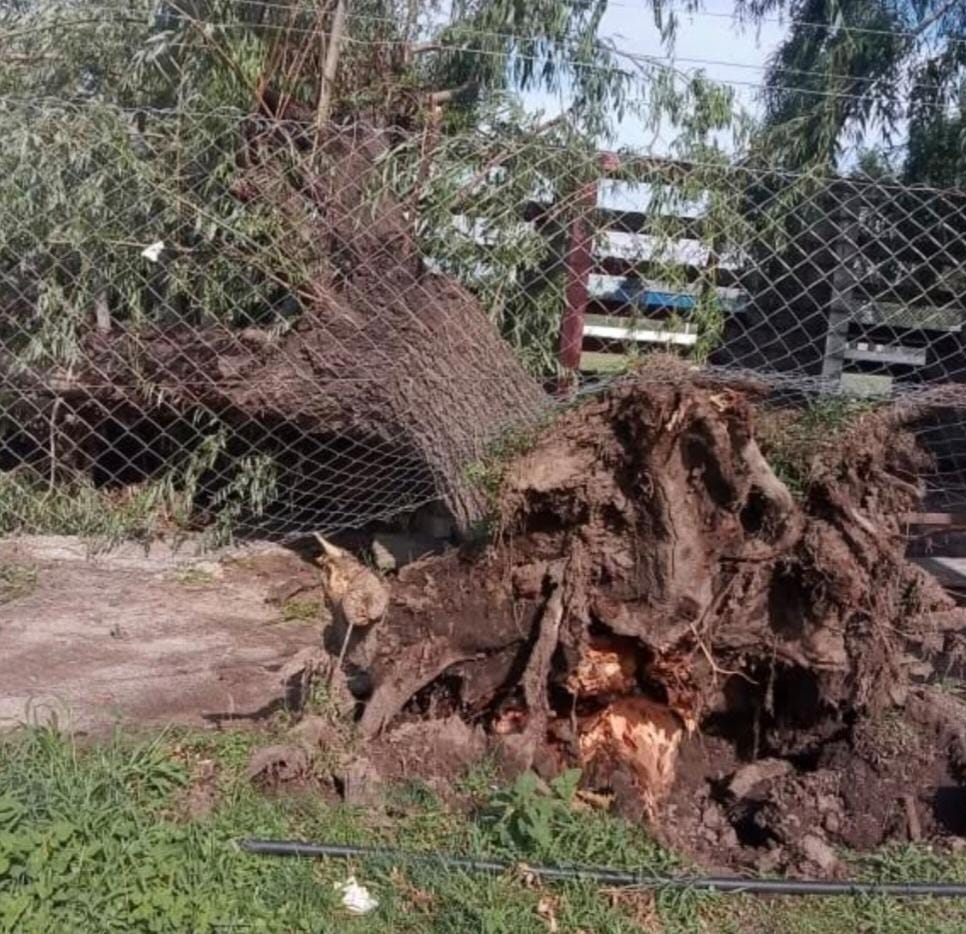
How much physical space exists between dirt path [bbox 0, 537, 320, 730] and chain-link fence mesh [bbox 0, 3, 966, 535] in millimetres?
203

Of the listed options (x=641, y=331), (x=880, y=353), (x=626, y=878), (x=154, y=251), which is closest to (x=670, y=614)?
(x=626, y=878)

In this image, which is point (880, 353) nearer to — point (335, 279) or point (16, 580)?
point (335, 279)

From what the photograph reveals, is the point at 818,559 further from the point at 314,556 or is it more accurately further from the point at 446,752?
the point at 314,556

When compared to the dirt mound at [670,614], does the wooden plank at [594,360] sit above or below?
above

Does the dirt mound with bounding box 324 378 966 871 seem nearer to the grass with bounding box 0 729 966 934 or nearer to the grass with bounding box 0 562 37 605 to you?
the grass with bounding box 0 729 966 934

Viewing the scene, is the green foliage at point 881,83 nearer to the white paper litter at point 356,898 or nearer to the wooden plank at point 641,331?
the wooden plank at point 641,331

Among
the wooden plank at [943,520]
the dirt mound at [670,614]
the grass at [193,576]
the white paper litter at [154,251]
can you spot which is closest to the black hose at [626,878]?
the dirt mound at [670,614]

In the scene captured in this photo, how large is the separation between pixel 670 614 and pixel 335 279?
2.24 metres

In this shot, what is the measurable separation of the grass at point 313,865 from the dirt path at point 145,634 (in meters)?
0.70

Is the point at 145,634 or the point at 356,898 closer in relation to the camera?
the point at 356,898

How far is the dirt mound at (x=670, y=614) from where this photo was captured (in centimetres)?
376

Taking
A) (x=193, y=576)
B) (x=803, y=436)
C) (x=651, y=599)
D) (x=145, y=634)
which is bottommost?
(x=145, y=634)

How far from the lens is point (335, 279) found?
209 inches

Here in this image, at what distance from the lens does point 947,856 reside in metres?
3.53
